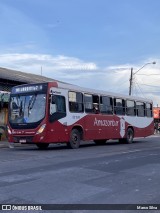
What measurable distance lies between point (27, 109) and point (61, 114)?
1609mm

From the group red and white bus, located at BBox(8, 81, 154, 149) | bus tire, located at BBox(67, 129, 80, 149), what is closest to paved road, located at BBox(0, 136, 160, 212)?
red and white bus, located at BBox(8, 81, 154, 149)

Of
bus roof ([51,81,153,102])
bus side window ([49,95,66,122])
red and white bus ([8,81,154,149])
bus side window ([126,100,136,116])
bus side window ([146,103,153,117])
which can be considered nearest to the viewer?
red and white bus ([8,81,154,149])

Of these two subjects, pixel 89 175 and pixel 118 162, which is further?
pixel 118 162

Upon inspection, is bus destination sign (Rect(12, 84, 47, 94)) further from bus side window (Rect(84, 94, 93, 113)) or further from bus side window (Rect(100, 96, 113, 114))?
bus side window (Rect(100, 96, 113, 114))

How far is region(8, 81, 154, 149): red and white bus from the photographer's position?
669 inches

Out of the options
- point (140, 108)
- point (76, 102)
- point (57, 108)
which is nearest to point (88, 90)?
point (76, 102)

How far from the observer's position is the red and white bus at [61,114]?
17.0 metres

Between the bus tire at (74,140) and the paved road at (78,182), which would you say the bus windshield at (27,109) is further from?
the paved road at (78,182)

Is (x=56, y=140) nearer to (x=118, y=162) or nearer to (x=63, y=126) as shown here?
(x=63, y=126)

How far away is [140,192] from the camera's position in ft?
26.3

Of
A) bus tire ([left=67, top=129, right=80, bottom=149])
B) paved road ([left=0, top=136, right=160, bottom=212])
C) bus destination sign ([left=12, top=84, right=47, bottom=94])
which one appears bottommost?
paved road ([left=0, top=136, right=160, bottom=212])

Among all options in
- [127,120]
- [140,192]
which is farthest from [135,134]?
[140,192]

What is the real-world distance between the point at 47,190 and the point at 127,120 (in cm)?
1644

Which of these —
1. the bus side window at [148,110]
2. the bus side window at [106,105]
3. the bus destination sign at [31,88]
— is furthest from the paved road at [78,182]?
the bus side window at [148,110]
